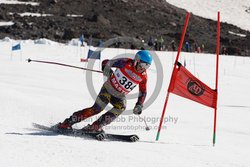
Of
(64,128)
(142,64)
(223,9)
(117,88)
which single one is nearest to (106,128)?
(64,128)

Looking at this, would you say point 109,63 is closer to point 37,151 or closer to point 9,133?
point 9,133

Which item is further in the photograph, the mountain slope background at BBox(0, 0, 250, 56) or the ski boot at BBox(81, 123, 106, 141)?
the mountain slope background at BBox(0, 0, 250, 56)

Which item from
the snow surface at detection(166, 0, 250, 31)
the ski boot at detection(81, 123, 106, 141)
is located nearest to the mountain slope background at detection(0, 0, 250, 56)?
the snow surface at detection(166, 0, 250, 31)

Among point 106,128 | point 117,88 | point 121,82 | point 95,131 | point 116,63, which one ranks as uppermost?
point 116,63

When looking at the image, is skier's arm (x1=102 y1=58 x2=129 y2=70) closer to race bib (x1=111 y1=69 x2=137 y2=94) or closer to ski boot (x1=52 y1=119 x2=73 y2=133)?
race bib (x1=111 y1=69 x2=137 y2=94)

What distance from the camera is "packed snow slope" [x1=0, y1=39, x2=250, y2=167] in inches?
230

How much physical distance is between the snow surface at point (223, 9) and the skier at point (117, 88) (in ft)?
175

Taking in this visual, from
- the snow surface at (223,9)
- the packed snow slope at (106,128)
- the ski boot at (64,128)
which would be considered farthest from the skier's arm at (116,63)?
the snow surface at (223,9)

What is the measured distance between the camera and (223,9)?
2510 inches

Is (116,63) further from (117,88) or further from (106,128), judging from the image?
(106,128)

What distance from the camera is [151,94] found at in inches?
658

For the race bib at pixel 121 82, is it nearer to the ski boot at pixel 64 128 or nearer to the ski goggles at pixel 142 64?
the ski goggles at pixel 142 64

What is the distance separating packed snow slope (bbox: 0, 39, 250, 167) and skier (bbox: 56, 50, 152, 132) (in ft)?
2.24

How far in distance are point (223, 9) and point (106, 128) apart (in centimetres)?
5753
